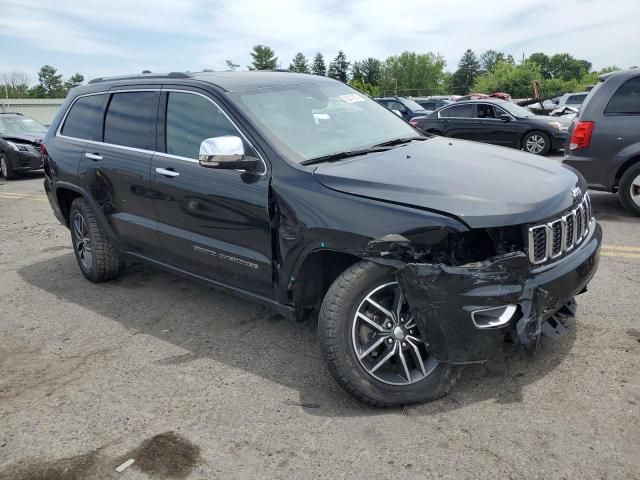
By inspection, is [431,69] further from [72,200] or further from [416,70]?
[72,200]

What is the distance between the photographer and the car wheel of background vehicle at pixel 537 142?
13.6 metres

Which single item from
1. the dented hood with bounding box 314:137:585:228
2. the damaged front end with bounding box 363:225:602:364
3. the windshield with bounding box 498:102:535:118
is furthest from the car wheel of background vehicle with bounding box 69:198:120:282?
the windshield with bounding box 498:102:535:118

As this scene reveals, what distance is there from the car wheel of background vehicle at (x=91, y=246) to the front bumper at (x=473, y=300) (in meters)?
3.27

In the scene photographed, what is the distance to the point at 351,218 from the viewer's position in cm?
303

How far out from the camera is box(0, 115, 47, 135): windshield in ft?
46.5

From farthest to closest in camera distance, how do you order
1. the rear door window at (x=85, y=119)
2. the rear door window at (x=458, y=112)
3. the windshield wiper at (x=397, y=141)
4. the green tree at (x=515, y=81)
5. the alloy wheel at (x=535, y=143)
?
1. the green tree at (x=515, y=81)
2. the rear door window at (x=458, y=112)
3. the alloy wheel at (x=535, y=143)
4. the rear door window at (x=85, y=119)
5. the windshield wiper at (x=397, y=141)

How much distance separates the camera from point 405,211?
2.89 m

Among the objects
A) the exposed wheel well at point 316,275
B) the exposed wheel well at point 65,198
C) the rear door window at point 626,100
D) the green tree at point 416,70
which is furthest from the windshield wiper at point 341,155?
the green tree at point 416,70

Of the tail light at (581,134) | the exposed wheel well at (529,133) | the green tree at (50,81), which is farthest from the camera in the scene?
the green tree at (50,81)

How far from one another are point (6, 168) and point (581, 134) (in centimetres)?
1271

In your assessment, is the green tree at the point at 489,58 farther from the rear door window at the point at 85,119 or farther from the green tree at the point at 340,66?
the rear door window at the point at 85,119

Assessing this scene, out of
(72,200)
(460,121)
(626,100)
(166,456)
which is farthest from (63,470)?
(460,121)

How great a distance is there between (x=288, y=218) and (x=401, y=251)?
0.80 metres

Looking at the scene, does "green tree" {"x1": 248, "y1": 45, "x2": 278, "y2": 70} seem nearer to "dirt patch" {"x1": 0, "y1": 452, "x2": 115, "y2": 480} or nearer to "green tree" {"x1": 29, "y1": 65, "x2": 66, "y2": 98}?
"green tree" {"x1": 29, "y1": 65, "x2": 66, "y2": 98}
